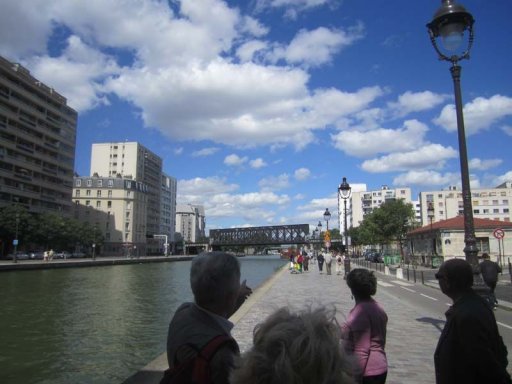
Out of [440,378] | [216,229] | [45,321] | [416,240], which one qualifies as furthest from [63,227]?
[216,229]

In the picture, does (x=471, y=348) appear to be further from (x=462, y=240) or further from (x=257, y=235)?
(x=257, y=235)

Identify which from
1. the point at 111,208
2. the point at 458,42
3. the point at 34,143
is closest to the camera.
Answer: the point at 458,42

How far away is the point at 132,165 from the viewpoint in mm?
140000

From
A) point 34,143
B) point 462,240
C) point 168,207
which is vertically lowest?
point 462,240

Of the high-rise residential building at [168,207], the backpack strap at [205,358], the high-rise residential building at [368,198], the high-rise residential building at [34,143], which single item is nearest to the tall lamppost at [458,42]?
the backpack strap at [205,358]

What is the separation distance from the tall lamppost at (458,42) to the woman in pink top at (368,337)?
5.62m

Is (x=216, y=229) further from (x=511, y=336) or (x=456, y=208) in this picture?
(x=511, y=336)

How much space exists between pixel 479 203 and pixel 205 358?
143145mm

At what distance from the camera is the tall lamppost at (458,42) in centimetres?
892

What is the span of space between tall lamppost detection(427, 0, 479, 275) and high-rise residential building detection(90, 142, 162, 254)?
433 feet

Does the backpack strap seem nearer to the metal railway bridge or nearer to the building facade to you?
the building facade

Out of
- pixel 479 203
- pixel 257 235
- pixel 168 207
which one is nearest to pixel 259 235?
pixel 257 235

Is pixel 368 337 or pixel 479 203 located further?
pixel 479 203

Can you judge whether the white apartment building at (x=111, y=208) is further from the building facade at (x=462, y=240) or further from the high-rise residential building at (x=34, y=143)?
the building facade at (x=462, y=240)
